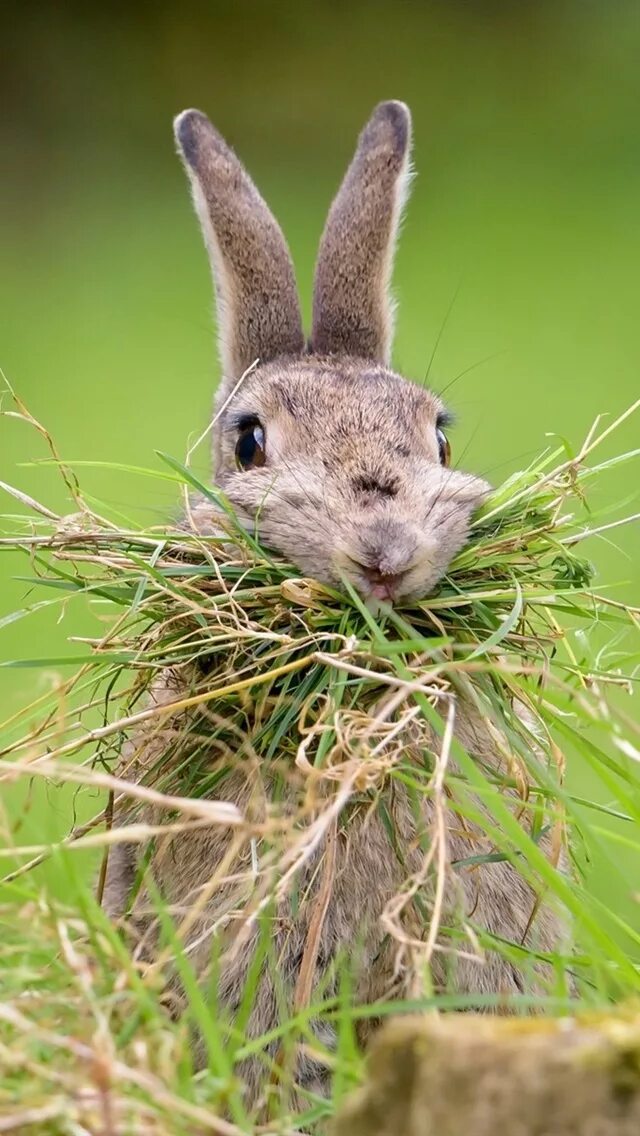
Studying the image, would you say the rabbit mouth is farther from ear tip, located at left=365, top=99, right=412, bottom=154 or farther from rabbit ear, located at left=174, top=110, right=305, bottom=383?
ear tip, located at left=365, top=99, right=412, bottom=154

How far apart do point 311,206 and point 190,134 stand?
5.40m

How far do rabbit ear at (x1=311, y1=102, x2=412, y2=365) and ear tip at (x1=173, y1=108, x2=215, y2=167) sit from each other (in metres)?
0.29

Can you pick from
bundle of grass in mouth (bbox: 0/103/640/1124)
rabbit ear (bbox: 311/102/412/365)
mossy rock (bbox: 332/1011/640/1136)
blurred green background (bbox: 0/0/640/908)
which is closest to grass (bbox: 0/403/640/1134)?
bundle of grass in mouth (bbox: 0/103/640/1124)

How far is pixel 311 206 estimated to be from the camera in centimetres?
838

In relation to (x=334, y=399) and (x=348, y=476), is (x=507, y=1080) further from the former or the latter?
(x=334, y=399)

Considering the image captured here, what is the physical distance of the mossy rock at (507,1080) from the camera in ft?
3.60

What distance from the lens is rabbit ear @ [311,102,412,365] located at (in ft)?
9.81

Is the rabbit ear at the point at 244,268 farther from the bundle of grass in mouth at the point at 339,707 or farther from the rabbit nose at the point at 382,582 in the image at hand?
the rabbit nose at the point at 382,582

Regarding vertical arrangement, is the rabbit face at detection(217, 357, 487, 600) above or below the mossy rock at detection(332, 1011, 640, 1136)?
above

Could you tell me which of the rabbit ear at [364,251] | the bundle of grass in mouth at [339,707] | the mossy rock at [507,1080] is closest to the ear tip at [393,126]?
the rabbit ear at [364,251]

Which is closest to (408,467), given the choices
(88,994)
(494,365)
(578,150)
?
(88,994)

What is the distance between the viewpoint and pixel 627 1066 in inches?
43.4

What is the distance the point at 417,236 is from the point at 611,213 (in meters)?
1.09

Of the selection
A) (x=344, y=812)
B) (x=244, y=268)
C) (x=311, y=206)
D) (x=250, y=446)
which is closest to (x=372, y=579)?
(x=344, y=812)
